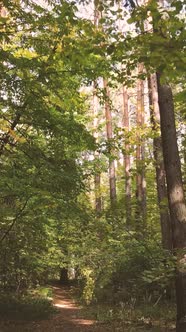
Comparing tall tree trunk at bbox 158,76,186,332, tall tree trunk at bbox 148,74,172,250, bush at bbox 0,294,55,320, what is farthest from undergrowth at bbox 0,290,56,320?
tall tree trunk at bbox 158,76,186,332

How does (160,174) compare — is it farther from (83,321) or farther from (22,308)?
(22,308)

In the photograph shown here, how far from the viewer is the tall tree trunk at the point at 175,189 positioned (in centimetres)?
736

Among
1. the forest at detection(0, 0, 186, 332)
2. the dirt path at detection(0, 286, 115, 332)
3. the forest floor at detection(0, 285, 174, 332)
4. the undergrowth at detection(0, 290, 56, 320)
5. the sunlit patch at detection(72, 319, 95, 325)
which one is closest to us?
the forest at detection(0, 0, 186, 332)

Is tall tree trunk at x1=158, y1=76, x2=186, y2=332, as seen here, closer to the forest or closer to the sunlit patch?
the forest

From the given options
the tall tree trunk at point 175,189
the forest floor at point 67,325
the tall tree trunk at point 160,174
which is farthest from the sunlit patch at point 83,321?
the tall tree trunk at point 175,189

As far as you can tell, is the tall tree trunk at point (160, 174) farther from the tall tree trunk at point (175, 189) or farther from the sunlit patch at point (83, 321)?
the tall tree trunk at point (175, 189)

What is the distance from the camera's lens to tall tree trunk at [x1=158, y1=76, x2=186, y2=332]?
7359 millimetres

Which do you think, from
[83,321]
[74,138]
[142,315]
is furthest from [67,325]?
[74,138]

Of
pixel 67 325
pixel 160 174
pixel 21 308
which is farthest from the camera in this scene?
pixel 160 174

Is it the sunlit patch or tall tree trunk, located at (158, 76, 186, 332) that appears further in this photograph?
the sunlit patch

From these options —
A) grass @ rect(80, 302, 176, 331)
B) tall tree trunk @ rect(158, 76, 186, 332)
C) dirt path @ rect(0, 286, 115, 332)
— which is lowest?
dirt path @ rect(0, 286, 115, 332)

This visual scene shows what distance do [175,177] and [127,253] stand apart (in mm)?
6578

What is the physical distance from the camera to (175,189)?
7.60 m

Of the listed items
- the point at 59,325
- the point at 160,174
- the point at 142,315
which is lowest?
the point at 59,325
